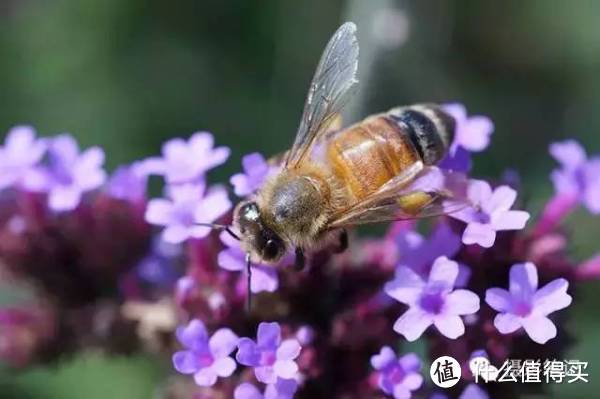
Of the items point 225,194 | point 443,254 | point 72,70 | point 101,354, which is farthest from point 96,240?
point 72,70

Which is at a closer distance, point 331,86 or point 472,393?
point 472,393

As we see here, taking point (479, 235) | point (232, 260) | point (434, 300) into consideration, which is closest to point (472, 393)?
point (434, 300)

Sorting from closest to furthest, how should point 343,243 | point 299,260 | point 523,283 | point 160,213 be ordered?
1. point 523,283
2. point 299,260
3. point 343,243
4. point 160,213

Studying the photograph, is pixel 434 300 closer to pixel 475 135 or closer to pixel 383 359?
pixel 383 359

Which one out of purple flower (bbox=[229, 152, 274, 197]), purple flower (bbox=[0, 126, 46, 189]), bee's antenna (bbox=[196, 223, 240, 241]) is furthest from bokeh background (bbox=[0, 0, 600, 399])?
bee's antenna (bbox=[196, 223, 240, 241])

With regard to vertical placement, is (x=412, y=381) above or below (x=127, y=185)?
below

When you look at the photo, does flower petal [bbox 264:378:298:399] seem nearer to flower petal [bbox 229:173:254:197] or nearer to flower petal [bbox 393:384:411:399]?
flower petal [bbox 393:384:411:399]
